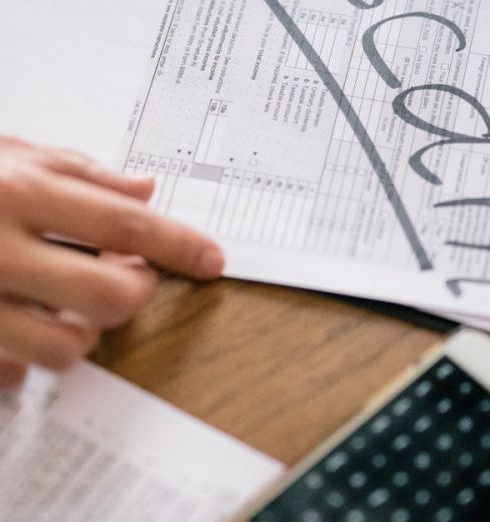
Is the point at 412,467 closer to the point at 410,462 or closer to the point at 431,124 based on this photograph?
the point at 410,462

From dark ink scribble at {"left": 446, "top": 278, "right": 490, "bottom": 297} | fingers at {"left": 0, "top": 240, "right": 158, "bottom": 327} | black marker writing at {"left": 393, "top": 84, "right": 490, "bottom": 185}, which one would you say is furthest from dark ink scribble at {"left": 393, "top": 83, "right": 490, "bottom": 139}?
fingers at {"left": 0, "top": 240, "right": 158, "bottom": 327}

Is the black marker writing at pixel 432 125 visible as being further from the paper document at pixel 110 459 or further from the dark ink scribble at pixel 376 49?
the paper document at pixel 110 459

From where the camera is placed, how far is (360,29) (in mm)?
571

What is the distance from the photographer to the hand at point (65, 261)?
418 mm

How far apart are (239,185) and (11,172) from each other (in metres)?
0.15

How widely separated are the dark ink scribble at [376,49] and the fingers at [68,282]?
0.81 ft

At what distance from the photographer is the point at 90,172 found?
0.47 metres

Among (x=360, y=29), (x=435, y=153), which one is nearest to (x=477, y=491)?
(x=435, y=153)

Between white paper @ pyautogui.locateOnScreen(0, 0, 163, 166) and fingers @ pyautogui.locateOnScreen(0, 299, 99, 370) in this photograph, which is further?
white paper @ pyautogui.locateOnScreen(0, 0, 163, 166)

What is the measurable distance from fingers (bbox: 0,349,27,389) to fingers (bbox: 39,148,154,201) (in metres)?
0.12

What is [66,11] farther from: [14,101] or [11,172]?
[11,172]

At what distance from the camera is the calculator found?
0.39 m

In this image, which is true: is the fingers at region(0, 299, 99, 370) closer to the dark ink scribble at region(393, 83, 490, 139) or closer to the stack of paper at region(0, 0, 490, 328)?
the stack of paper at region(0, 0, 490, 328)

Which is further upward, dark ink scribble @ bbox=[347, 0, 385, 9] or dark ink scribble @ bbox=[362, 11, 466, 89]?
dark ink scribble @ bbox=[347, 0, 385, 9]
